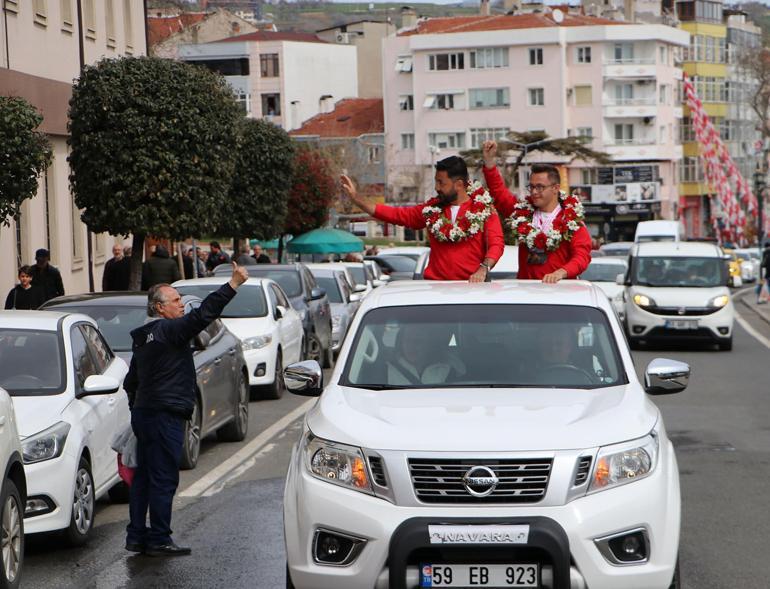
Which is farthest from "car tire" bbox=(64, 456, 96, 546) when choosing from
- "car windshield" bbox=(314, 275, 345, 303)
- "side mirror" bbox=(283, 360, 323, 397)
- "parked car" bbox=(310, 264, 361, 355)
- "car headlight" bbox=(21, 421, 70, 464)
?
"car windshield" bbox=(314, 275, 345, 303)

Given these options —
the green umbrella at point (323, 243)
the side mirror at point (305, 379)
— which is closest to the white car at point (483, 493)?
the side mirror at point (305, 379)

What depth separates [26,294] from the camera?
872 inches

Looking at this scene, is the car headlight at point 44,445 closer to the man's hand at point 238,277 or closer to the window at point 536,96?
the man's hand at point 238,277

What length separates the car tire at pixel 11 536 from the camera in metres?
7.71

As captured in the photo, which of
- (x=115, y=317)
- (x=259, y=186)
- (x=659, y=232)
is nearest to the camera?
(x=115, y=317)

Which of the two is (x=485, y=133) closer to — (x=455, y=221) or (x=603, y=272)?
(x=603, y=272)

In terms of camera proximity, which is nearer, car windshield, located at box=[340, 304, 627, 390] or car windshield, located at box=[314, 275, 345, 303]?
car windshield, located at box=[340, 304, 627, 390]

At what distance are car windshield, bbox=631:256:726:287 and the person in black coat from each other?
1116 cm

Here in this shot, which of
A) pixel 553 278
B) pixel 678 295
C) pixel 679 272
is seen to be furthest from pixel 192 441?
pixel 679 272

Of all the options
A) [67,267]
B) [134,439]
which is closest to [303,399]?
[134,439]

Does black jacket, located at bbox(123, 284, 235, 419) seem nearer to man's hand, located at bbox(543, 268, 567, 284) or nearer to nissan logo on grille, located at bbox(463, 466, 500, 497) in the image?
man's hand, located at bbox(543, 268, 567, 284)

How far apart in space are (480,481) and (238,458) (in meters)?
7.29

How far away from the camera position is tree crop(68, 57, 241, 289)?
2717 cm

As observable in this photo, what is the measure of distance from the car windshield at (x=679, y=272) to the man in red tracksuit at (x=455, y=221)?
17391 mm
